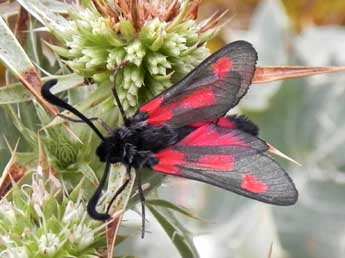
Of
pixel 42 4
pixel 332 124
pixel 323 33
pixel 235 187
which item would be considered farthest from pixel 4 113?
pixel 323 33

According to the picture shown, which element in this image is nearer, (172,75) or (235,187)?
(235,187)

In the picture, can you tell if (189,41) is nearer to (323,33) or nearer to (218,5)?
(323,33)

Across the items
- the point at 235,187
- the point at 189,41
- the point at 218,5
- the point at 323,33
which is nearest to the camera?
the point at 235,187

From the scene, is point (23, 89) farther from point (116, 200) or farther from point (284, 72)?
point (284, 72)

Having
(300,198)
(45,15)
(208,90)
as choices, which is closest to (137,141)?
(208,90)

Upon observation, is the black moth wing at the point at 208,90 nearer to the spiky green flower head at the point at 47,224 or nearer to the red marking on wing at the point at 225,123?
the red marking on wing at the point at 225,123

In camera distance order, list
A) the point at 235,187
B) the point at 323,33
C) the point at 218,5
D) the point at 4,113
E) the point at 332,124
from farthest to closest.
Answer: the point at 218,5 < the point at 323,33 < the point at 332,124 < the point at 4,113 < the point at 235,187

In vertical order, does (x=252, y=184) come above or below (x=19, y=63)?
below
